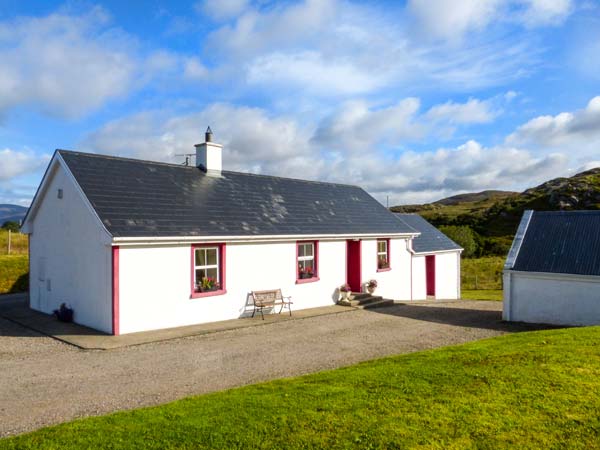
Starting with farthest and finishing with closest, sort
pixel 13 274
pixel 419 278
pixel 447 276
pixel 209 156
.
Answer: pixel 447 276 → pixel 419 278 → pixel 13 274 → pixel 209 156

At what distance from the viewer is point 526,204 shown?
75.4m

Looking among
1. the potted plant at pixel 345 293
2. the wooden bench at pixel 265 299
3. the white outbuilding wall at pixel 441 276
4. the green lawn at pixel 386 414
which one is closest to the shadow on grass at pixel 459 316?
the potted plant at pixel 345 293

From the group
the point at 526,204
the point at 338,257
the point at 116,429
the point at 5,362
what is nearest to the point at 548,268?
the point at 338,257

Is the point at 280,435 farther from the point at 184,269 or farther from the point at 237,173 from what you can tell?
the point at 237,173

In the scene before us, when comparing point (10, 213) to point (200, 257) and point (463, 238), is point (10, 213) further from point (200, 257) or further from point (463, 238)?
point (200, 257)

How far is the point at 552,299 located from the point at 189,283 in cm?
1151

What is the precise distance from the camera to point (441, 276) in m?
27.4

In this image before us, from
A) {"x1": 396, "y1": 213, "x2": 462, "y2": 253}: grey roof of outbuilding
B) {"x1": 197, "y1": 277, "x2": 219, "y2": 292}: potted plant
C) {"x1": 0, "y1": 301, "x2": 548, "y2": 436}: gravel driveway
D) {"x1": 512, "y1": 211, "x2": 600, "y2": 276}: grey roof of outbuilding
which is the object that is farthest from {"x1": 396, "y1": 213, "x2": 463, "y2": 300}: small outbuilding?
{"x1": 197, "y1": 277, "x2": 219, "y2": 292}: potted plant

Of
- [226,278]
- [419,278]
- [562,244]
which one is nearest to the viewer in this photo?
[226,278]

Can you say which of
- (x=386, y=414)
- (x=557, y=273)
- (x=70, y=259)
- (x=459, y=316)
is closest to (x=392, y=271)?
(x=459, y=316)

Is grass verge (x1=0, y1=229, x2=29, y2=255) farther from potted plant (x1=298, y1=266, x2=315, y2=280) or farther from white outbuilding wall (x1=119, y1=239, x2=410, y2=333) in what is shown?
potted plant (x1=298, y1=266, x2=315, y2=280)

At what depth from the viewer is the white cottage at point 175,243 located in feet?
44.1

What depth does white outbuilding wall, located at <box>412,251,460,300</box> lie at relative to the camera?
24.8 m

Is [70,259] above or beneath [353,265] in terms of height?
above
